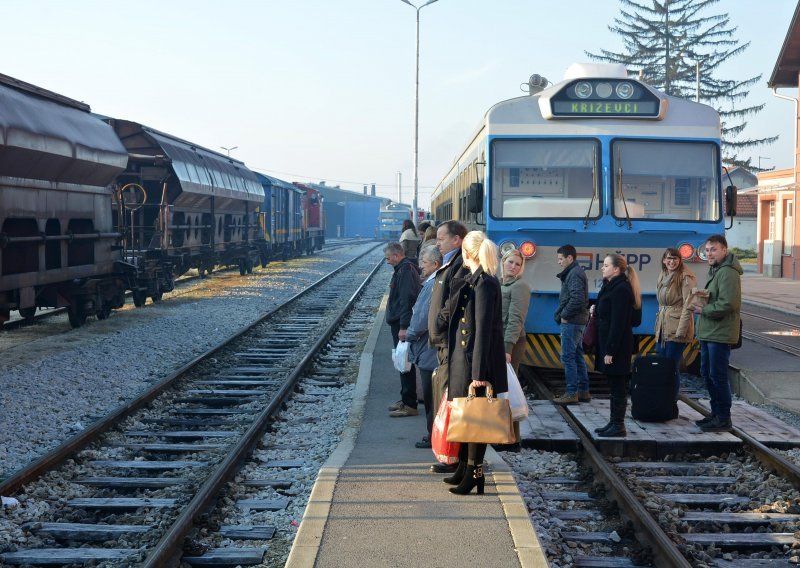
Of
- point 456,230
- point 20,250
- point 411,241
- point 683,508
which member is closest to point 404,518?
point 456,230

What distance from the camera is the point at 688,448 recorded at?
8.17 m

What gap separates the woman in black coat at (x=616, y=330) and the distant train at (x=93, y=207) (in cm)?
725

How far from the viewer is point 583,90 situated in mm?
11023

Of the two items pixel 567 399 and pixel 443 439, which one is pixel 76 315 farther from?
pixel 443 439

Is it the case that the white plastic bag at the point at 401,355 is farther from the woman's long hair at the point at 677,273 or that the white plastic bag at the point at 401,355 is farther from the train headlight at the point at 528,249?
the train headlight at the point at 528,249

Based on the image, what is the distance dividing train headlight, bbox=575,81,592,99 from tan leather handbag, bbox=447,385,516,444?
5.77 meters

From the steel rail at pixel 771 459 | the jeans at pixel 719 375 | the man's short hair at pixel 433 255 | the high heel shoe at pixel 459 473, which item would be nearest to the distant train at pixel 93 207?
the man's short hair at pixel 433 255

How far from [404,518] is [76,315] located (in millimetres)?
11641

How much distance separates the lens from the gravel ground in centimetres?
895

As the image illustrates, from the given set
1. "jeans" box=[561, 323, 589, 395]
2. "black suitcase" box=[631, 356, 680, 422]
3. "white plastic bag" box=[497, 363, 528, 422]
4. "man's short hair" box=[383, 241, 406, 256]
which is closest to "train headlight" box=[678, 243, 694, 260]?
"jeans" box=[561, 323, 589, 395]

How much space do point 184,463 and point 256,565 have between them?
7.79 ft

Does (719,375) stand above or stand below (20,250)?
below

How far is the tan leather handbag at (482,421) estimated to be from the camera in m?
6.08

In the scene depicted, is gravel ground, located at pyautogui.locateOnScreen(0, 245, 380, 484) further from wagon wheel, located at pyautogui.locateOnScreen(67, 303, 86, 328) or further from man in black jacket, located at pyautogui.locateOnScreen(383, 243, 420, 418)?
man in black jacket, located at pyautogui.locateOnScreen(383, 243, 420, 418)
